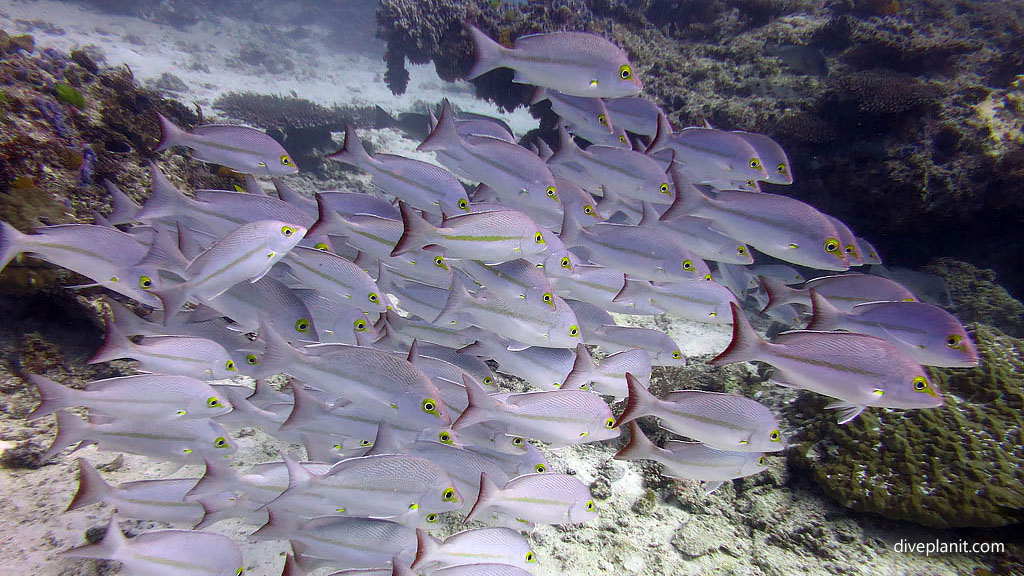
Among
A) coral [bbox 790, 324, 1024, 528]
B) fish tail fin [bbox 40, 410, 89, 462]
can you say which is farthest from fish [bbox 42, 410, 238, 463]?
coral [bbox 790, 324, 1024, 528]

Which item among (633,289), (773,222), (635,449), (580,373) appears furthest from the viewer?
(633,289)

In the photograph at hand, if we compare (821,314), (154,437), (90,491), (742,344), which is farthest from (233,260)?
(821,314)

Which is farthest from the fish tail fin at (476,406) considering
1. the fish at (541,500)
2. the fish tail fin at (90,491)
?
the fish tail fin at (90,491)

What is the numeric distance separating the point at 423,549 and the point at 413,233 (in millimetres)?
1688

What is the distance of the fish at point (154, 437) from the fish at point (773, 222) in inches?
146

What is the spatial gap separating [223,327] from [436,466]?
2.19 meters

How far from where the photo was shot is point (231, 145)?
3.69 m

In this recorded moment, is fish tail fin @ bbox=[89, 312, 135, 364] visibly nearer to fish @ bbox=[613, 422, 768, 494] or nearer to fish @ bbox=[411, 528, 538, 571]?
fish @ bbox=[411, 528, 538, 571]

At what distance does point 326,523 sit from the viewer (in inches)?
92.8

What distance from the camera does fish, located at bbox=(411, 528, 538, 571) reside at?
2084 millimetres

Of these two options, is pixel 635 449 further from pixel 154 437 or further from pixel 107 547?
pixel 154 437

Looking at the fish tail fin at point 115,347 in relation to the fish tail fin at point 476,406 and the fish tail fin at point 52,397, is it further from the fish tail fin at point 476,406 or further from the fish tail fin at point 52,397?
the fish tail fin at point 476,406

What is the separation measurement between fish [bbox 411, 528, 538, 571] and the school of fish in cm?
1

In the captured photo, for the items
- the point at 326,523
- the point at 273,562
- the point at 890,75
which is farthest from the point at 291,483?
the point at 890,75
